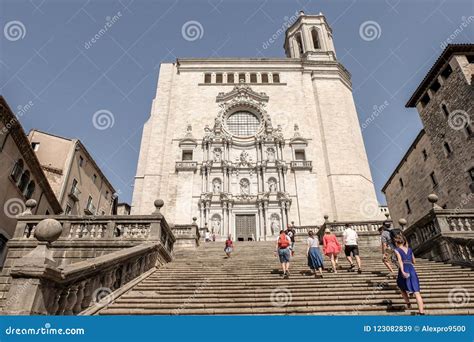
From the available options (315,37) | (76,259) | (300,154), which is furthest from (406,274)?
(315,37)

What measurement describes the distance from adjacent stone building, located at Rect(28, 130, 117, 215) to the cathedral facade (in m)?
4.90

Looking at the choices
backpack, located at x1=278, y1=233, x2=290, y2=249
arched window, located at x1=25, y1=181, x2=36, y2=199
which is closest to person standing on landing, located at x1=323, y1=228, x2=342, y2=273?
backpack, located at x1=278, y1=233, x2=290, y2=249

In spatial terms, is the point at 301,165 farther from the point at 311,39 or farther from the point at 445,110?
the point at 311,39

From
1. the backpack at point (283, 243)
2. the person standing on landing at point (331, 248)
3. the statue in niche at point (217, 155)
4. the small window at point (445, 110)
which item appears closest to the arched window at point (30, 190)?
the statue in niche at point (217, 155)

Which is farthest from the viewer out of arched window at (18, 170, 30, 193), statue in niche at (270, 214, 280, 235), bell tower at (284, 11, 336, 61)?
bell tower at (284, 11, 336, 61)

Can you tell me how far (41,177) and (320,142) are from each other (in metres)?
23.2

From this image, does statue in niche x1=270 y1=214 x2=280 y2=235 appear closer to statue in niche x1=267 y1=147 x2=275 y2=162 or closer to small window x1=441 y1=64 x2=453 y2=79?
statue in niche x1=267 y1=147 x2=275 y2=162

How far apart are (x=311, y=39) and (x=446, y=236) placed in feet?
110

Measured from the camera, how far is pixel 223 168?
2666 cm

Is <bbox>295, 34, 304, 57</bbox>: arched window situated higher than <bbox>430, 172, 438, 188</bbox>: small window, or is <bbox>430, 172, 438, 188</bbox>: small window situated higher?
<bbox>295, 34, 304, 57</bbox>: arched window

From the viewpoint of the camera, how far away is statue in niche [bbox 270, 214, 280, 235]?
24609 mm

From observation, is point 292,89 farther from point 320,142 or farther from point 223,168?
point 223,168

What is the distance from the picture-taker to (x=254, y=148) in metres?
28.8

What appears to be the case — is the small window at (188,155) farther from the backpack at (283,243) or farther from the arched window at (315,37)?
the arched window at (315,37)
